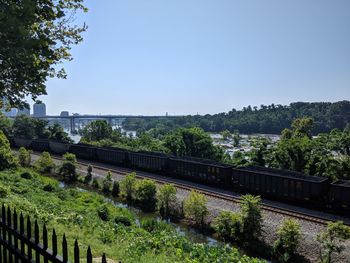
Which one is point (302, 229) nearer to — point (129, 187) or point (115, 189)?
point (129, 187)

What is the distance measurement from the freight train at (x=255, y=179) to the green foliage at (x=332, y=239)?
699cm

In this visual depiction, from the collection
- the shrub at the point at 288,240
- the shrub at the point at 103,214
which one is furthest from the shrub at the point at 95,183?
the shrub at the point at 288,240

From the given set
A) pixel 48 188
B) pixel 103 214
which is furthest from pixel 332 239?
pixel 48 188

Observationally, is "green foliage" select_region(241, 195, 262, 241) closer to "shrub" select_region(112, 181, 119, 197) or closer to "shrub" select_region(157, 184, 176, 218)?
"shrub" select_region(157, 184, 176, 218)

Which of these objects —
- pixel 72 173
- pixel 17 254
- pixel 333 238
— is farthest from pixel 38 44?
pixel 72 173

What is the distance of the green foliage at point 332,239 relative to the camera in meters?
16.7

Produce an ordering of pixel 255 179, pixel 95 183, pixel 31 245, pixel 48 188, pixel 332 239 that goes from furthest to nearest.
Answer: pixel 95 183, pixel 48 188, pixel 255 179, pixel 332 239, pixel 31 245

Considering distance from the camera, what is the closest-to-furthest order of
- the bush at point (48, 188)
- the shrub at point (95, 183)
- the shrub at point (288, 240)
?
the shrub at point (288, 240) < the bush at point (48, 188) < the shrub at point (95, 183)

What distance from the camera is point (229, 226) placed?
21.8 meters

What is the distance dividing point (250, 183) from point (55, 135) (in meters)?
77.1

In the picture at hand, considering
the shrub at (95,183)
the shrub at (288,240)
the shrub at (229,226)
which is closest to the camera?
the shrub at (288,240)

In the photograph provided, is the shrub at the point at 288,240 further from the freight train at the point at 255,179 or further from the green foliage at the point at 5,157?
the green foliage at the point at 5,157

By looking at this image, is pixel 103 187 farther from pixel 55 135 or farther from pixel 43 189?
pixel 55 135

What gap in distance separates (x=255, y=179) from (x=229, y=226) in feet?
27.3
